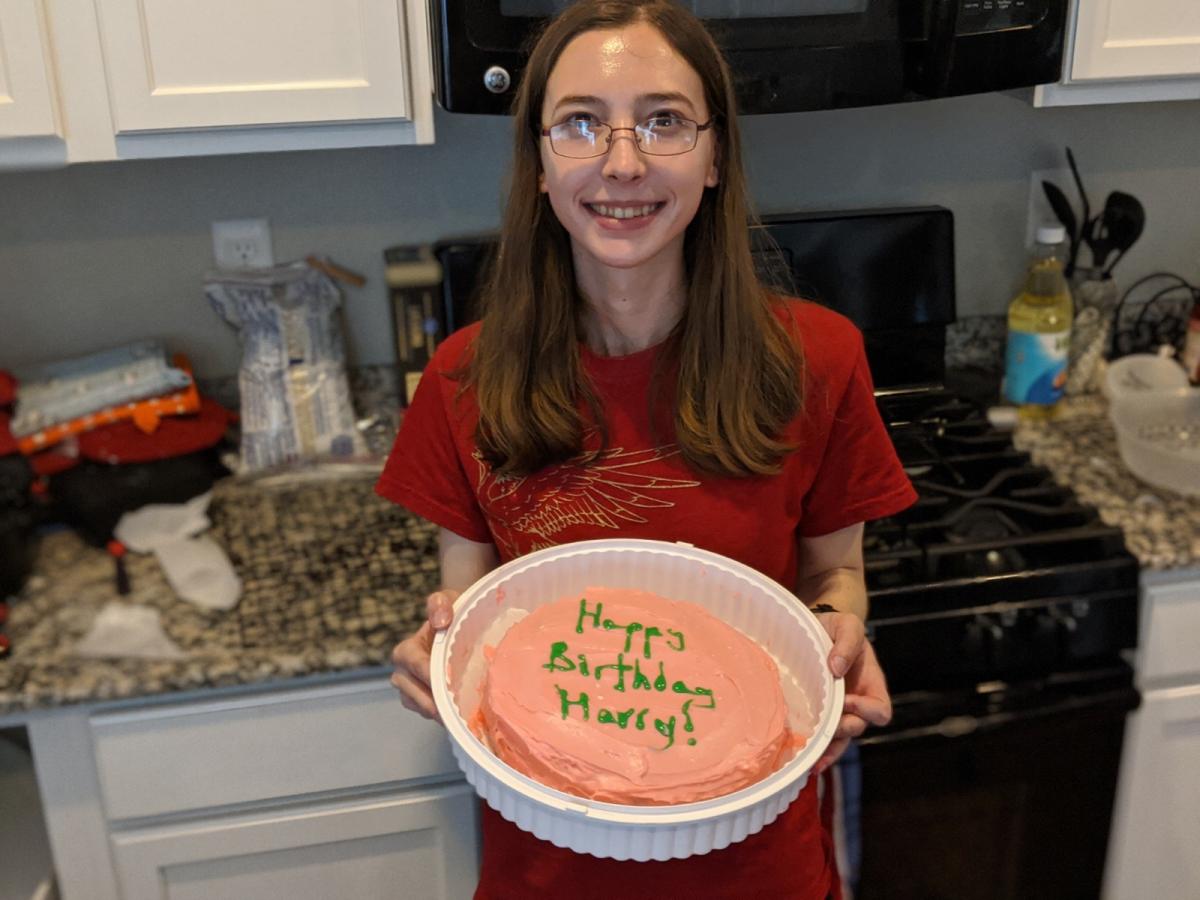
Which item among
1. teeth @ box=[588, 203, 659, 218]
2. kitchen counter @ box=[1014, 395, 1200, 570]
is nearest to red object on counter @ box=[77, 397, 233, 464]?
teeth @ box=[588, 203, 659, 218]

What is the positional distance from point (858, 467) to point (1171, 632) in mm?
618

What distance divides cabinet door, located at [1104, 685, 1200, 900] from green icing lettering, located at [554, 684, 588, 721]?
92 cm

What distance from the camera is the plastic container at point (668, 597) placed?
81 cm

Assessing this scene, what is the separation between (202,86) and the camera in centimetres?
130

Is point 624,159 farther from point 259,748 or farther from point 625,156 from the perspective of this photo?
point 259,748

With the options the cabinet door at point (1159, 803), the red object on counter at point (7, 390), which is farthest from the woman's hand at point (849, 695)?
the red object on counter at point (7, 390)

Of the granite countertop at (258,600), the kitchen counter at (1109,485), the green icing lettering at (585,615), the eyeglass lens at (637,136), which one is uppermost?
the eyeglass lens at (637,136)

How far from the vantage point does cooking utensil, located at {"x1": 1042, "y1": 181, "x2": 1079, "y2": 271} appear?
179 cm

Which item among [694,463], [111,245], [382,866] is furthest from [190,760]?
[111,245]

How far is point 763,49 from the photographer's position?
50.1 inches

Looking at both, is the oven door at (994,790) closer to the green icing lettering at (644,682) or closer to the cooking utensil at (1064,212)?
the green icing lettering at (644,682)

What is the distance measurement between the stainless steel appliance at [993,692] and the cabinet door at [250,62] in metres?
0.51

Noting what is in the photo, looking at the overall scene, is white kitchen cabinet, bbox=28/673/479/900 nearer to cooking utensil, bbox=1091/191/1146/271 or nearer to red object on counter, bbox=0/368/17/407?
red object on counter, bbox=0/368/17/407

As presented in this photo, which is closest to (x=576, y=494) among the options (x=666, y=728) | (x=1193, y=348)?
(x=666, y=728)
